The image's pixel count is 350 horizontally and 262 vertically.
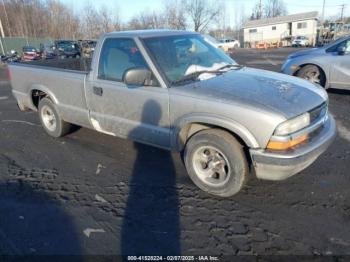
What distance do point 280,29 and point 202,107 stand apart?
2522 inches

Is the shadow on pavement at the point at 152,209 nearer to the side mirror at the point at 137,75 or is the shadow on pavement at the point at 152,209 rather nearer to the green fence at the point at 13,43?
the side mirror at the point at 137,75

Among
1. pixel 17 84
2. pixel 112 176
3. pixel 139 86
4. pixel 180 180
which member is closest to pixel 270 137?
pixel 180 180

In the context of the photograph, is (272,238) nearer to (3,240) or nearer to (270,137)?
(270,137)

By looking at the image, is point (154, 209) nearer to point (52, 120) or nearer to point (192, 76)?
point (192, 76)

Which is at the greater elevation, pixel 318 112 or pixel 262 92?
pixel 262 92

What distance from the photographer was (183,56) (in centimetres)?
408

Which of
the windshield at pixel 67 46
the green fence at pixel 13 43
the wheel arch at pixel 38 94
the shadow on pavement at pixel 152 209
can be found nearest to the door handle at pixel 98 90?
the shadow on pavement at pixel 152 209

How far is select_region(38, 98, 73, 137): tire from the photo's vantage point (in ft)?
18.0

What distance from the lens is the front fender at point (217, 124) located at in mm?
3096

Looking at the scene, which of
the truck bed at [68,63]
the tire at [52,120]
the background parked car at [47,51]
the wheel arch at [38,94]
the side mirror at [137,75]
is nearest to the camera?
the side mirror at [137,75]

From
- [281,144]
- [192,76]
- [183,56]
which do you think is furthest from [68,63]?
[281,144]

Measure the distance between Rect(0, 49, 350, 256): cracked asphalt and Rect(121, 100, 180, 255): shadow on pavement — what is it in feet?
0.03

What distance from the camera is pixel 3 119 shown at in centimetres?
733

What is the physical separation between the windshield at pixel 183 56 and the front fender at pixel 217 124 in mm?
564
